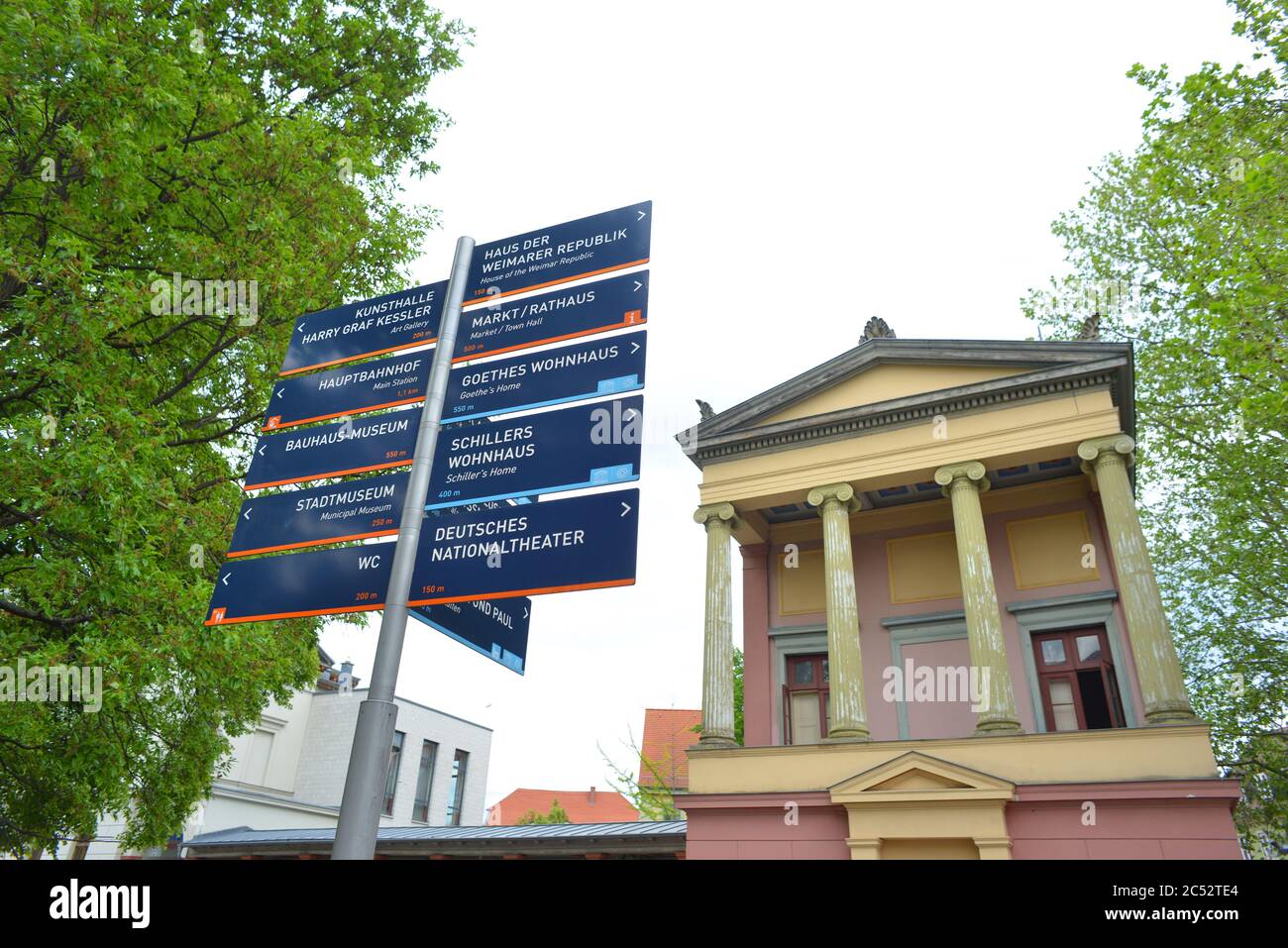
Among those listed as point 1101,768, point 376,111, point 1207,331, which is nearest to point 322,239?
point 376,111

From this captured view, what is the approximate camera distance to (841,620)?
51.2 feet

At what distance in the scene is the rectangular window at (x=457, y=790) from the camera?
37531 mm

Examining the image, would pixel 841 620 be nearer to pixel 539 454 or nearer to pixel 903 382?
pixel 903 382

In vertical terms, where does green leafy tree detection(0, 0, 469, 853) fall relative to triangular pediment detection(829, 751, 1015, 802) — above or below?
above

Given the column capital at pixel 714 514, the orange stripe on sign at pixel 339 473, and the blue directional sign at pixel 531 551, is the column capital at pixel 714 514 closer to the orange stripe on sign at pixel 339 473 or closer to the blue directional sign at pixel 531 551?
the orange stripe on sign at pixel 339 473

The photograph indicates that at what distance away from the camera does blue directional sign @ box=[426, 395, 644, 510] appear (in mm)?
4328

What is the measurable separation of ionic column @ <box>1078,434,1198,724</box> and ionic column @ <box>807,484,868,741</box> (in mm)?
4609

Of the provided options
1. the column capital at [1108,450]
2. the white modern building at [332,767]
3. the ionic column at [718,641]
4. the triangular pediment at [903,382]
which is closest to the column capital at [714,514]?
the ionic column at [718,641]

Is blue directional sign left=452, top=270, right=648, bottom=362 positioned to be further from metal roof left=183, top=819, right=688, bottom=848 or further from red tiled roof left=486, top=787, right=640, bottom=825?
red tiled roof left=486, top=787, right=640, bottom=825

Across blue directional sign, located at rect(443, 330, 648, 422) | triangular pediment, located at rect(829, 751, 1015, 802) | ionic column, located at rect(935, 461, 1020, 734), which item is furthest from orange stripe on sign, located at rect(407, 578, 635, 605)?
ionic column, located at rect(935, 461, 1020, 734)

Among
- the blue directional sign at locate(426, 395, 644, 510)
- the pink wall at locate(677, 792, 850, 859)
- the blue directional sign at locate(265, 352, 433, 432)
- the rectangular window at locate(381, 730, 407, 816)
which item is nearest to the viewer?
the blue directional sign at locate(426, 395, 644, 510)

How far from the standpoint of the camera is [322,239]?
371 inches

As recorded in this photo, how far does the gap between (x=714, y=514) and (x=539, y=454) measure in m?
13.6
